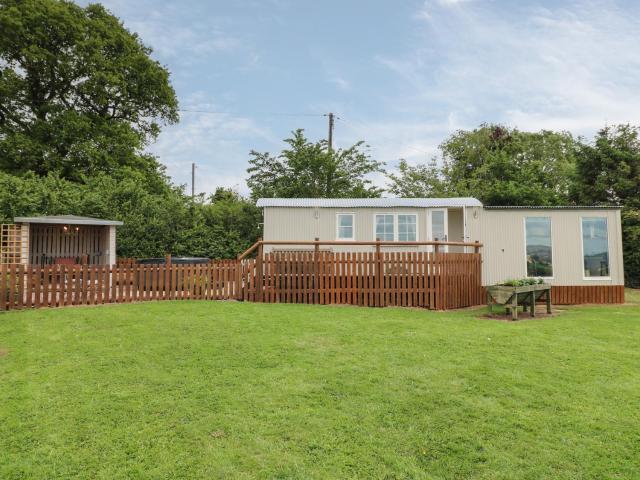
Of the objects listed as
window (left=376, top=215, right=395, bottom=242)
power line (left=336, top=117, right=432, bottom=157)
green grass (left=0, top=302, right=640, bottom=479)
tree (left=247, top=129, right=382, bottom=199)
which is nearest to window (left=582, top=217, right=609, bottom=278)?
green grass (left=0, top=302, right=640, bottom=479)

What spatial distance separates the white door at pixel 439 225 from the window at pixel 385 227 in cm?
130

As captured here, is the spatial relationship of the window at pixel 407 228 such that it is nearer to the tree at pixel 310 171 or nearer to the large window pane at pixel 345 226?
the large window pane at pixel 345 226

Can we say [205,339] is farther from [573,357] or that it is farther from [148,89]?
[148,89]

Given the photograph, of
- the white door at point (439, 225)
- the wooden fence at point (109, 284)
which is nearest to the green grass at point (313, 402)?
the wooden fence at point (109, 284)

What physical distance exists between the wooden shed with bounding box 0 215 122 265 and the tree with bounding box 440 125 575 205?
21441mm

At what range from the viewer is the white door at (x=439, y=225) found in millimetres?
13305

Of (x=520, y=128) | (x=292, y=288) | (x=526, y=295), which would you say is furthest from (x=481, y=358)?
(x=520, y=128)

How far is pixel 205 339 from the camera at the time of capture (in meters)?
5.97

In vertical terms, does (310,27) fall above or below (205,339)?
above

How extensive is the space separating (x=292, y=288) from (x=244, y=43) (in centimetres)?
1262

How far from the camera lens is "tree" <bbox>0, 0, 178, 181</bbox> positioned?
22.8 metres

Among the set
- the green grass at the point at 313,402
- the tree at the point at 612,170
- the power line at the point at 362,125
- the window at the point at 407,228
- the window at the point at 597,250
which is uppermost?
the power line at the point at 362,125

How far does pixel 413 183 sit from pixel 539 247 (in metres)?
19.1

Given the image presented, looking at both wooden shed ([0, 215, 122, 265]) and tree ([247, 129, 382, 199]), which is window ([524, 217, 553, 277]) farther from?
wooden shed ([0, 215, 122, 265])
